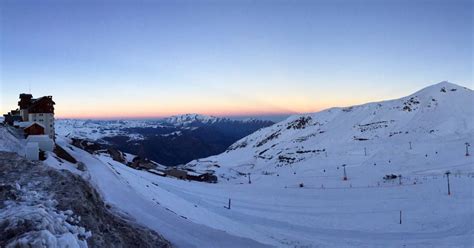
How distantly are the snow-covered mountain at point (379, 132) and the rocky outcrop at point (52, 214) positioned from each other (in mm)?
67847

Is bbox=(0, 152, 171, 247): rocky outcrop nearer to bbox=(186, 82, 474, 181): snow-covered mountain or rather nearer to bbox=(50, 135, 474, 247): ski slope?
bbox=(50, 135, 474, 247): ski slope

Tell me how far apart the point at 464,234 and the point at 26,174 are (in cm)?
3148

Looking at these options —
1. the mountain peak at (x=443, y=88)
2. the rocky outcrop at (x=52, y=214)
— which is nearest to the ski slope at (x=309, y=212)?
the rocky outcrop at (x=52, y=214)

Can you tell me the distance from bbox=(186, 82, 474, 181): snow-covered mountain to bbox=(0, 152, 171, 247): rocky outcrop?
6785cm

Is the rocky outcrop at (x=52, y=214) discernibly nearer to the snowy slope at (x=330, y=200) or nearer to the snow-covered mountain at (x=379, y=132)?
the snowy slope at (x=330, y=200)

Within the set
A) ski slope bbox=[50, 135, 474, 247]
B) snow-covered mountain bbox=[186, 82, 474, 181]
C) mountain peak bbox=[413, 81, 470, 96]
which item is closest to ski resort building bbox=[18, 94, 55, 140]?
ski slope bbox=[50, 135, 474, 247]

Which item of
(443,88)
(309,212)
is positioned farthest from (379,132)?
(309,212)

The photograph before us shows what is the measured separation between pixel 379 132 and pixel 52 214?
11502cm

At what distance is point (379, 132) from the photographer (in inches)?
4407

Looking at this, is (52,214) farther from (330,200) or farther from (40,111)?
(40,111)

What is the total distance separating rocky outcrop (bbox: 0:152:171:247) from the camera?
332 inches

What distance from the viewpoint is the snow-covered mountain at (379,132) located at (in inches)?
3467

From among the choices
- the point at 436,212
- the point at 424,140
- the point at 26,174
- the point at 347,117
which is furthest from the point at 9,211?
the point at 347,117

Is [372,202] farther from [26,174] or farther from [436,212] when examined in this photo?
[26,174]
